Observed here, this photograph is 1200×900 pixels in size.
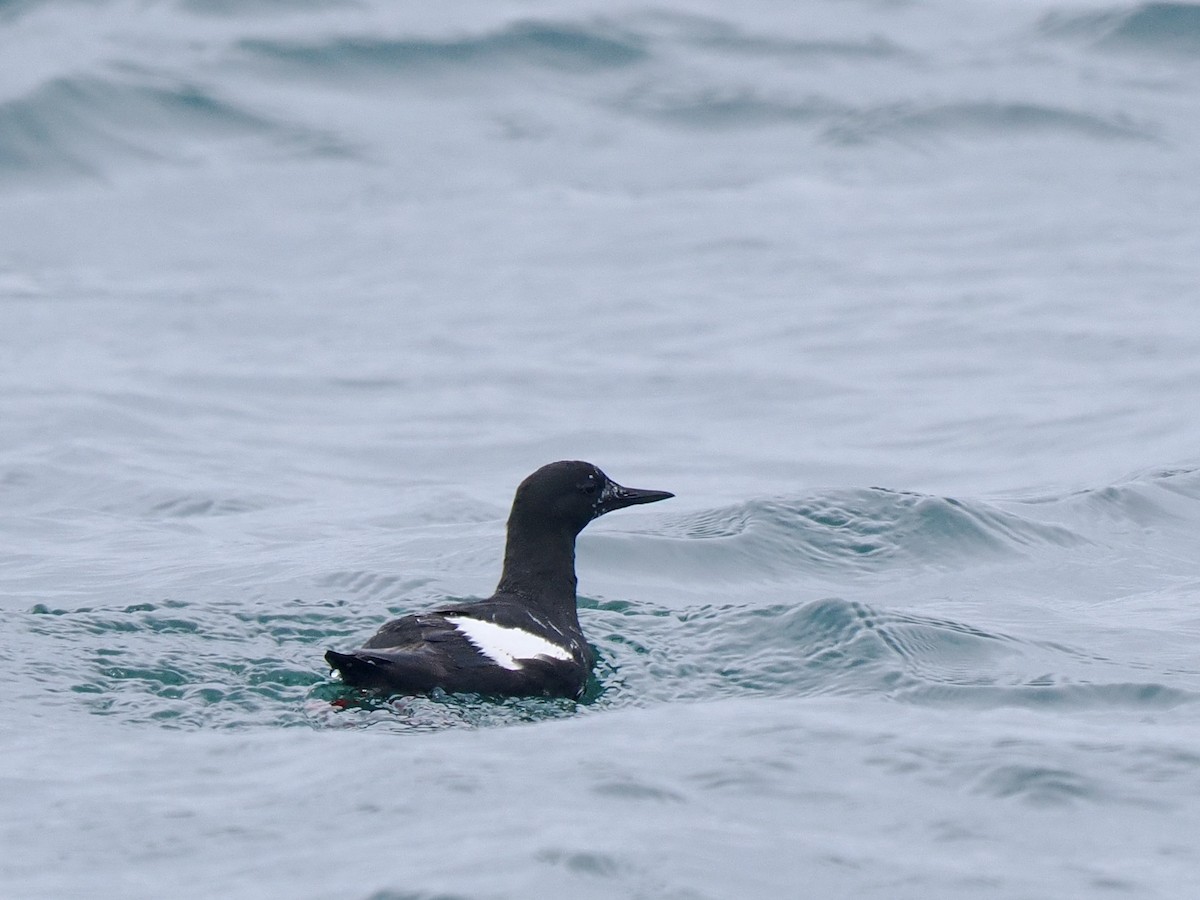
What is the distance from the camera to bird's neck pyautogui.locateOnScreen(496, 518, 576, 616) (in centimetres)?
734

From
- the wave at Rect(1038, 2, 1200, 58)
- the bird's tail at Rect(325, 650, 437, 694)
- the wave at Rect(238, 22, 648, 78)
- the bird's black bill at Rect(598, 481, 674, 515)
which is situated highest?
the wave at Rect(1038, 2, 1200, 58)

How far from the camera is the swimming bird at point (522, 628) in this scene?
20.4 ft

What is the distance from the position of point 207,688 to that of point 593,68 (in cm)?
1419

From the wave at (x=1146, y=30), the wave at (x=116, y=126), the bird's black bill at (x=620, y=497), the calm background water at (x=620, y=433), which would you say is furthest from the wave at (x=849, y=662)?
the wave at (x=1146, y=30)

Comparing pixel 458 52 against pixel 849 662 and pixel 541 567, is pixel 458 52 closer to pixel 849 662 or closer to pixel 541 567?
pixel 541 567

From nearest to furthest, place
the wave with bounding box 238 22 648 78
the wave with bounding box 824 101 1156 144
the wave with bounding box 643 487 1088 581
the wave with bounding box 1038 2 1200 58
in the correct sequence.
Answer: the wave with bounding box 643 487 1088 581, the wave with bounding box 824 101 1156 144, the wave with bounding box 238 22 648 78, the wave with bounding box 1038 2 1200 58

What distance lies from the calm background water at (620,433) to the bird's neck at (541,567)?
1.09 ft

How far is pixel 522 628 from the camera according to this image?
6.80 meters

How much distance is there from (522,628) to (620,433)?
16.9 ft

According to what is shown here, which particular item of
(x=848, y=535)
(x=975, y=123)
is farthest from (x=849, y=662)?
(x=975, y=123)

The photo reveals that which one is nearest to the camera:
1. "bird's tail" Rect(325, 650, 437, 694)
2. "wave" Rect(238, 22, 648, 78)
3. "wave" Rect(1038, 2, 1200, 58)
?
"bird's tail" Rect(325, 650, 437, 694)

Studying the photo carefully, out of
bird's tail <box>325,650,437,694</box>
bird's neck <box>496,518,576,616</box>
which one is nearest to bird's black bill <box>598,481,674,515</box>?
bird's neck <box>496,518,576,616</box>

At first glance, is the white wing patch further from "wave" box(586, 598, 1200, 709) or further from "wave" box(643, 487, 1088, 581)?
"wave" box(643, 487, 1088, 581)

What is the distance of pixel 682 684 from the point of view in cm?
682
